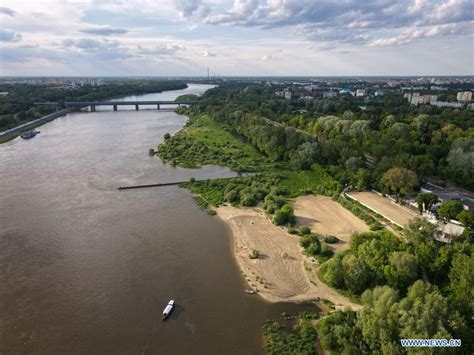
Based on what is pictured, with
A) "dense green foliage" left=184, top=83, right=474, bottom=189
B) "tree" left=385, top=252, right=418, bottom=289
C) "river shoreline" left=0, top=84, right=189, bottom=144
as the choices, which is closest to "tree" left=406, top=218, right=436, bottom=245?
"tree" left=385, top=252, right=418, bottom=289

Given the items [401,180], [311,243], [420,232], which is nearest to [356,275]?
[311,243]

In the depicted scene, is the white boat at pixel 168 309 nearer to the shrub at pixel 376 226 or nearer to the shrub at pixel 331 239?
the shrub at pixel 331 239

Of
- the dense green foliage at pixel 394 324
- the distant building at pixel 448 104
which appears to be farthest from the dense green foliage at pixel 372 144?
the distant building at pixel 448 104

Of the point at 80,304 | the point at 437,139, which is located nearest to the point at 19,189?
the point at 80,304

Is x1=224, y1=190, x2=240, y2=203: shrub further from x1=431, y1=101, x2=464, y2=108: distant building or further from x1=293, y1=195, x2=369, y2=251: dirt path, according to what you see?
x1=431, y1=101, x2=464, y2=108: distant building

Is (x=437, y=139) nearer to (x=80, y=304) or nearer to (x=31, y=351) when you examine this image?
(x=80, y=304)

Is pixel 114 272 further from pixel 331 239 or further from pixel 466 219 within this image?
pixel 466 219
